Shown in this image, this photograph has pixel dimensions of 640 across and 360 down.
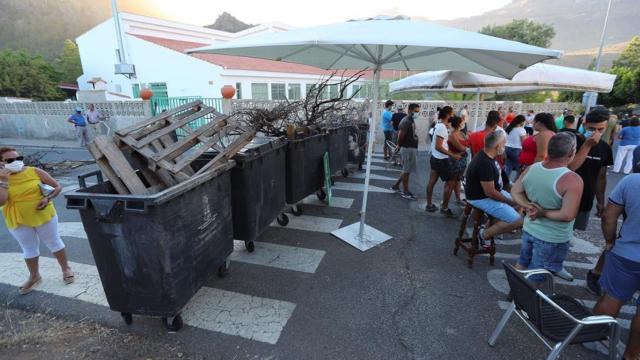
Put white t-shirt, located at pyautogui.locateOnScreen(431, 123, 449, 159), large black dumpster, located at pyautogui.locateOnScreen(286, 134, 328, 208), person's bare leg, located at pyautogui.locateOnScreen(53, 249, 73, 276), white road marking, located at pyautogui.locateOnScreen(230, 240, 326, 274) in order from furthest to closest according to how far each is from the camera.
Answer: white t-shirt, located at pyautogui.locateOnScreen(431, 123, 449, 159) < large black dumpster, located at pyautogui.locateOnScreen(286, 134, 328, 208) < white road marking, located at pyautogui.locateOnScreen(230, 240, 326, 274) < person's bare leg, located at pyautogui.locateOnScreen(53, 249, 73, 276)

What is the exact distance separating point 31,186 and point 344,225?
13.3 ft

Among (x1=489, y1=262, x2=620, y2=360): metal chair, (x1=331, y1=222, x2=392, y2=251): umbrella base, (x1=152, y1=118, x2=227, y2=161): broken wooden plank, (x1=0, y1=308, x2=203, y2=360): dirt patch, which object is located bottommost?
(x1=0, y1=308, x2=203, y2=360): dirt patch

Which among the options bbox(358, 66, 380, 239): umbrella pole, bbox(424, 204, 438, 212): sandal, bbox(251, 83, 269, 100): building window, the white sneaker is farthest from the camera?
bbox(251, 83, 269, 100): building window

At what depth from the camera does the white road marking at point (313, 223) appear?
512 cm

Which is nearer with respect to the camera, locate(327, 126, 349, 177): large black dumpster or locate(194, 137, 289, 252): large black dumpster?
locate(194, 137, 289, 252): large black dumpster

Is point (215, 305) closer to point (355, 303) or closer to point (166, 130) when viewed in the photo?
point (355, 303)

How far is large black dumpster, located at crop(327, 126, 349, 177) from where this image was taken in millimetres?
6723

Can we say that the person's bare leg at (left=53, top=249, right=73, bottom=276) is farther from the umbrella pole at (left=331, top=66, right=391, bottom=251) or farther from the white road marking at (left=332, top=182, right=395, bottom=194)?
the white road marking at (left=332, top=182, right=395, bottom=194)

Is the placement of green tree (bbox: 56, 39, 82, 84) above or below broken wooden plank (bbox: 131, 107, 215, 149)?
above

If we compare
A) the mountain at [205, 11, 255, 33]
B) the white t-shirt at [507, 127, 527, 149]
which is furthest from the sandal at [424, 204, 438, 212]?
the mountain at [205, 11, 255, 33]

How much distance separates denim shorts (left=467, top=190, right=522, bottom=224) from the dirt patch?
348cm

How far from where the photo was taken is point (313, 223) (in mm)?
5320

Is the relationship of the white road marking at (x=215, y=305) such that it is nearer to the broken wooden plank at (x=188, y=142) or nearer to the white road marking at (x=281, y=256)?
the white road marking at (x=281, y=256)

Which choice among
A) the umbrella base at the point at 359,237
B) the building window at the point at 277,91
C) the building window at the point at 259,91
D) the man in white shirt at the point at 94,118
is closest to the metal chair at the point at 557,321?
the umbrella base at the point at 359,237
